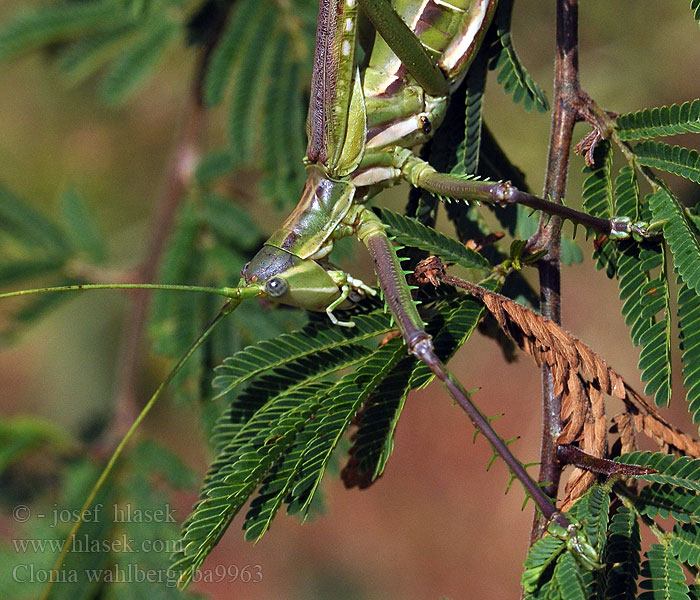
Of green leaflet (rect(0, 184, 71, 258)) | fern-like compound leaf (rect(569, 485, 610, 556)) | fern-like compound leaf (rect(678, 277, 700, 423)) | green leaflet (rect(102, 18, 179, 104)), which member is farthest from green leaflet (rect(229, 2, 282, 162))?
fern-like compound leaf (rect(569, 485, 610, 556))

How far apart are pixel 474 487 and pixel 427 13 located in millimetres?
6680

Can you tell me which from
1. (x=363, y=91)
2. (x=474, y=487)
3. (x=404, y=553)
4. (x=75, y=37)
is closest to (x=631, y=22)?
(x=363, y=91)

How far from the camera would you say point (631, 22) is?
483cm

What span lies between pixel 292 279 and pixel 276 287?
2.4 inches

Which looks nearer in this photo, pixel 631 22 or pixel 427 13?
pixel 427 13

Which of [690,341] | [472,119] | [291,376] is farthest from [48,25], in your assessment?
[690,341]

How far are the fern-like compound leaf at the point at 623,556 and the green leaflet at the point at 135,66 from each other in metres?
3.20

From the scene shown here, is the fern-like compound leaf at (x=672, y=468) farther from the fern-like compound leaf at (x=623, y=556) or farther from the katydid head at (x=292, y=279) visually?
the katydid head at (x=292, y=279)

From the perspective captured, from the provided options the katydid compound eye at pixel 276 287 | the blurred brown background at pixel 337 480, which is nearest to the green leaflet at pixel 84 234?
the blurred brown background at pixel 337 480

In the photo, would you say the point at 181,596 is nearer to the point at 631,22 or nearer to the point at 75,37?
the point at 75,37

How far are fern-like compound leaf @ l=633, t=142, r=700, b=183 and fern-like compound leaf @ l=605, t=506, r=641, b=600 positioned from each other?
90 cm

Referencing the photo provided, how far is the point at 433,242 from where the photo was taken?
1.94 metres

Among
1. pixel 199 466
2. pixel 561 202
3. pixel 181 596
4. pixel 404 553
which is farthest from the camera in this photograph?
pixel 199 466

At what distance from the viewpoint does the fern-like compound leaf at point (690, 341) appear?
A: 161 centimetres
